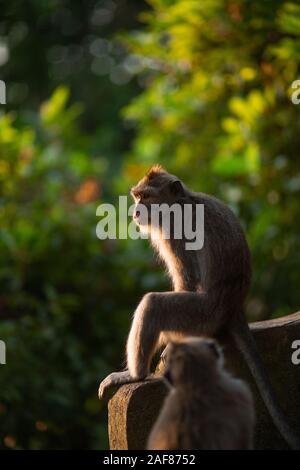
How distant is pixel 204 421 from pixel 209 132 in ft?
18.4

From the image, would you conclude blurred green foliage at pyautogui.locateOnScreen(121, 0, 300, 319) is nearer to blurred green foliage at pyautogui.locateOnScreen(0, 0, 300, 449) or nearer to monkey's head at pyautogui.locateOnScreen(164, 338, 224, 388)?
blurred green foliage at pyautogui.locateOnScreen(0, 0, 300, 449)

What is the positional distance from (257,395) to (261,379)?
13.3 inches

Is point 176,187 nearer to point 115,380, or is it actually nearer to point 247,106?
point 115,380

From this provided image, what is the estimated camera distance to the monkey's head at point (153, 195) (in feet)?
15.7

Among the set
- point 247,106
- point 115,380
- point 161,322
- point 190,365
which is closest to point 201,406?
point 190,365

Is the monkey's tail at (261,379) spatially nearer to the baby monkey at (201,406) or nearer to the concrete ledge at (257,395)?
the concrete ledge at (257,395)

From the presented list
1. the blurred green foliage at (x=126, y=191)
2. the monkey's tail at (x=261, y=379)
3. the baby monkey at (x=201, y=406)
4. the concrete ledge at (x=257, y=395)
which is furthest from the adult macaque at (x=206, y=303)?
the blurred green foliage at (x=126, y=191)

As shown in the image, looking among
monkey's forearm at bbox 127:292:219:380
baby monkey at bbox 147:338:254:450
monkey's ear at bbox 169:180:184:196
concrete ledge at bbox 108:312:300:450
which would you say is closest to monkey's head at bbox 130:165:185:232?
monkey's ear at bbox 169:180:184:196

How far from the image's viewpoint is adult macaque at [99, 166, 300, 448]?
4289mm

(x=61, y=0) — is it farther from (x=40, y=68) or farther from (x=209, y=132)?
(x=209, y=132)

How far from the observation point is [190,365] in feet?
10.9

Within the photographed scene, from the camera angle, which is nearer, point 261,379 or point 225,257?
point 261,379

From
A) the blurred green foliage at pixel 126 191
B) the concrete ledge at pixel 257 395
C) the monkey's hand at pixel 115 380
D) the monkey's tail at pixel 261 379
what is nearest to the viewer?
the monkey's tail at pixel 261 379

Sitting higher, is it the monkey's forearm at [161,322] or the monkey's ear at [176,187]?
the monkey's ear at [176,187]
